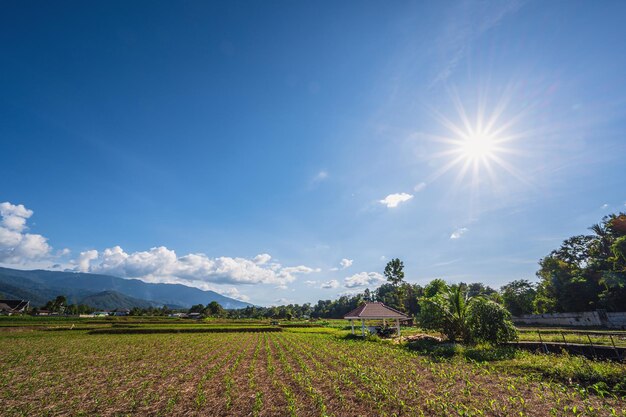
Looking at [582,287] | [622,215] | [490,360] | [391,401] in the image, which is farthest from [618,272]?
[391,401]

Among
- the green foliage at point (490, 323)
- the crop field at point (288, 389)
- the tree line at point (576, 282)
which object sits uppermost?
the tree line at point (576, 282)

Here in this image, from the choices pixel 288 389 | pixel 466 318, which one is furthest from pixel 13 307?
pixel 466 318

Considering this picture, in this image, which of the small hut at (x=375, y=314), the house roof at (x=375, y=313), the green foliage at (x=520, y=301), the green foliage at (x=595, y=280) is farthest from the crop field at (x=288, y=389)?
the green foliage at (x=520, y=301)

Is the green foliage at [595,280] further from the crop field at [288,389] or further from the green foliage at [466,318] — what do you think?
the crop field at [288,389]

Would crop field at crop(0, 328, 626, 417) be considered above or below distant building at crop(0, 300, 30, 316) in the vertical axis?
below

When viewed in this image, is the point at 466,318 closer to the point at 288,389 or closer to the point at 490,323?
the point at 490,323

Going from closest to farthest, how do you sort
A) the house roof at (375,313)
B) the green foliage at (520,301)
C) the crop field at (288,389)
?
the crop field at (288,389) < the house roof at (375,313) < the green foliage at (520,301)

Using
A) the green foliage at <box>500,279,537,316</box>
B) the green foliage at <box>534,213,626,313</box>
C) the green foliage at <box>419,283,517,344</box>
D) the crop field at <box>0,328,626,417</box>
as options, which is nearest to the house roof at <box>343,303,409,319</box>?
the green foliage at <box>419,283,517,344</box>

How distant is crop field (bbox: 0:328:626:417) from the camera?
848cm

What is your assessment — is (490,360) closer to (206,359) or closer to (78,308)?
(206,359)

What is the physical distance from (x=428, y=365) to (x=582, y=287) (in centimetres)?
4042

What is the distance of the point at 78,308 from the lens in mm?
114062

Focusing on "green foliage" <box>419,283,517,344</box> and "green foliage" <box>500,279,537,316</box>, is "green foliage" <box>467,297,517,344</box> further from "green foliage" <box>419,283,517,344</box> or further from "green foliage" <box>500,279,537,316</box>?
"green foliage" <box>500,279,537,316</box>

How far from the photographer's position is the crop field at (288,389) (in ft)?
27.8
